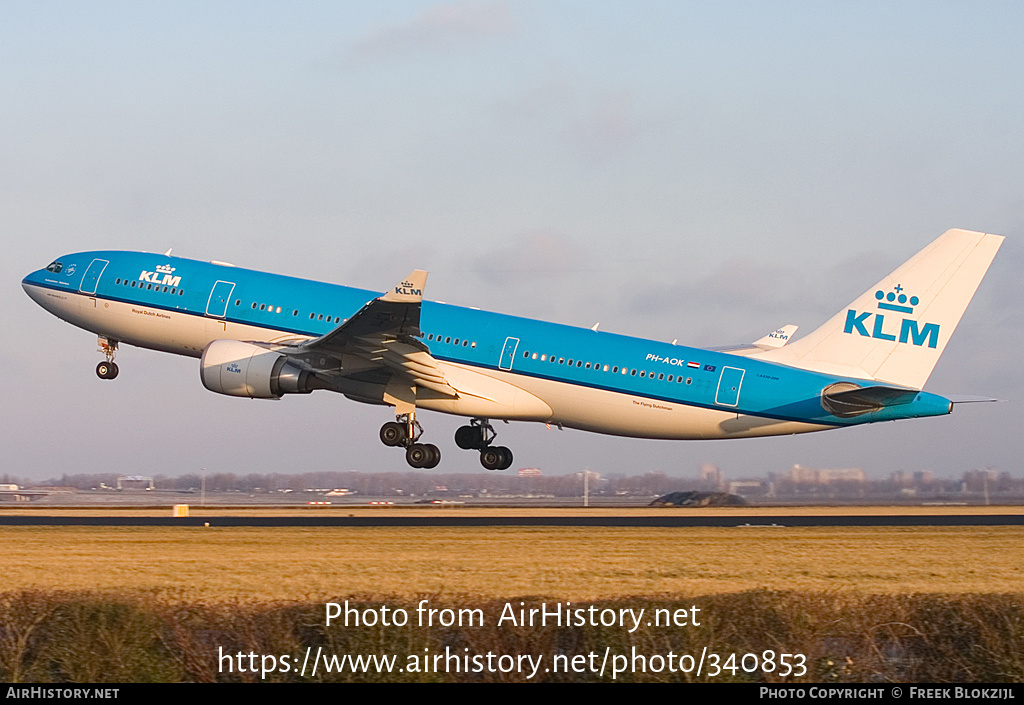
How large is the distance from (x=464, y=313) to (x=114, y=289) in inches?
554

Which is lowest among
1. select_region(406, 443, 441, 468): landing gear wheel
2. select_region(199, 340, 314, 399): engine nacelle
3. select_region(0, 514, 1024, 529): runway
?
select_region(0, 514, 1024, 529): runway

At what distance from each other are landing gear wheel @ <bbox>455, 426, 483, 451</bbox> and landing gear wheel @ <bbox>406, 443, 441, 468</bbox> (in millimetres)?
3917

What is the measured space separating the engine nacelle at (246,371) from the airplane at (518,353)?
5 cm

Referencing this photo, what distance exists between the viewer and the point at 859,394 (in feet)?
136

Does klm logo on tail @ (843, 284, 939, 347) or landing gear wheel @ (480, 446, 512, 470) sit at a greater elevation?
klm logo on tail @ (843, 284, 939, 347)

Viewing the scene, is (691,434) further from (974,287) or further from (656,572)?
(656,572)

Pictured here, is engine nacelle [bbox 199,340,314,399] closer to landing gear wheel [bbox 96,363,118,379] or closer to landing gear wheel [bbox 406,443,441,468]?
A: landing gear wheel [bbox 406,443,441,468]

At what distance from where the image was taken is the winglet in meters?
40.5

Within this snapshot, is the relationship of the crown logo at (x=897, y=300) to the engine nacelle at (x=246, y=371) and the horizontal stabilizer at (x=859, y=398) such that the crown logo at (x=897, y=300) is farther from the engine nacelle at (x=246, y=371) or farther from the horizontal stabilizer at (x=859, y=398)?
the engine nacelle at (x=246, y=371)

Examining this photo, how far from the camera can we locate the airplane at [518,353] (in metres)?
→ 42.4

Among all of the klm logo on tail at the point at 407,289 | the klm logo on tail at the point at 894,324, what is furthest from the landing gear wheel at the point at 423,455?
the klm logo on tail at the point at 894,324

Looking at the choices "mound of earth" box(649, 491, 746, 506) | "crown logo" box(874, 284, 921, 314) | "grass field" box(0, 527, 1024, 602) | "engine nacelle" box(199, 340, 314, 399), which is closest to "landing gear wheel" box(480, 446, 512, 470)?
"engine nacelle" box(199, 340, 314, 399)

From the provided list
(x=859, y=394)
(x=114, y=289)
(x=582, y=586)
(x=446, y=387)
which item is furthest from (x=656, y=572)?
(x=114, y=289)
